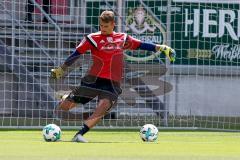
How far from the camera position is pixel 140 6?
20.2 m

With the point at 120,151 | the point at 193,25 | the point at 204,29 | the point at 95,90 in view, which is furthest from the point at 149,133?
the point at 193,25

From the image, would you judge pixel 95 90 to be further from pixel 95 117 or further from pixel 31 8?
pixel 31 8

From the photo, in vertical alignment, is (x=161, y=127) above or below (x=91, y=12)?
below

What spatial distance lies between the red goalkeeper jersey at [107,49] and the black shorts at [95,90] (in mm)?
86

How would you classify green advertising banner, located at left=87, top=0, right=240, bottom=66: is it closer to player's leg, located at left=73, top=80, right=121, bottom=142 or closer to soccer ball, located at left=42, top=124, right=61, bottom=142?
player's leg, located at left=73, top=80, right=121, bottom=142

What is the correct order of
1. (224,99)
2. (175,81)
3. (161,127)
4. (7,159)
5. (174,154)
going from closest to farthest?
(7,159), (174,154), (161,127), (175,81), (224,99)

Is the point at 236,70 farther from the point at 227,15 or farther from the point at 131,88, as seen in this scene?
the point at 131,88

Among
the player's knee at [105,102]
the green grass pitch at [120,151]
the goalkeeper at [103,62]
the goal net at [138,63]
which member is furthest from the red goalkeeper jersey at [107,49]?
the goal net at [138,63]

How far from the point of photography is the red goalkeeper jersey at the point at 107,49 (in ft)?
42.6

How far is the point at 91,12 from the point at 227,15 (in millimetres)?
3018

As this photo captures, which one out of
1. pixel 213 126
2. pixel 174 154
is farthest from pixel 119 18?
pixel 174 154

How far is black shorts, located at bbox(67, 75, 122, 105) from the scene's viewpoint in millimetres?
12823

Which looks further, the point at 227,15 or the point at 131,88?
the point at 227,15

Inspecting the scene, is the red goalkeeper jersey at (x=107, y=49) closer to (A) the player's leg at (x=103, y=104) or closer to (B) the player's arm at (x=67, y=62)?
(B) the player's arm at (x=67, y=62)
